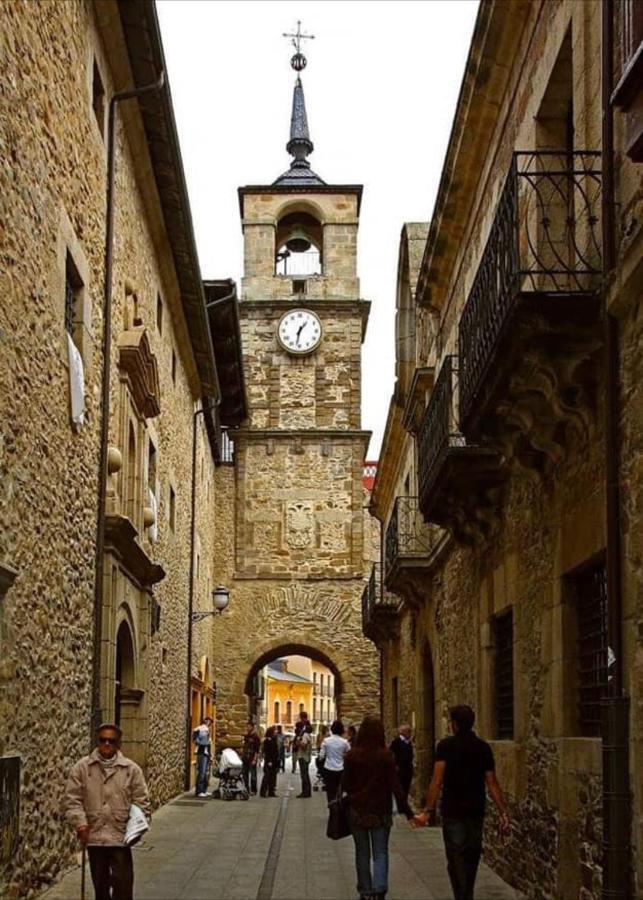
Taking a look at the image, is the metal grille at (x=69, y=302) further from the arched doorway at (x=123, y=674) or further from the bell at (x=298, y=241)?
the bell at (x=298, y=241)

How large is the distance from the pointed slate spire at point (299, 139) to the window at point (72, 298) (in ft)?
88.0

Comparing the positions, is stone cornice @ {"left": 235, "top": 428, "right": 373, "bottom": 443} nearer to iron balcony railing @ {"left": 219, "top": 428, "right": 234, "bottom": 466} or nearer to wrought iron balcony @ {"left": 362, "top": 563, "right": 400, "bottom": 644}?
iron balcony railing @ {"left": 219, "top": 428, "right": 234, "bottom": 466}

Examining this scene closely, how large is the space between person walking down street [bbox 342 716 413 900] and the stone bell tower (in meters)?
25.9

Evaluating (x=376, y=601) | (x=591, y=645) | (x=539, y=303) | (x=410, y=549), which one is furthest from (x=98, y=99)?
(x=376, y=601)

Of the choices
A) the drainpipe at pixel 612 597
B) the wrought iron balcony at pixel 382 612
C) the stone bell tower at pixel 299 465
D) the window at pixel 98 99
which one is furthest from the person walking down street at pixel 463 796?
the stone bell tower at pixel 299 465

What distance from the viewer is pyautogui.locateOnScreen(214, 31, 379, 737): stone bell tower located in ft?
117

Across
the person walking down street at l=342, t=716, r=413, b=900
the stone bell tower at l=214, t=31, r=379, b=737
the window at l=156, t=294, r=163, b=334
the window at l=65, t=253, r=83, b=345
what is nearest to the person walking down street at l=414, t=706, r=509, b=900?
the person walking down street at l=342, t=716, r=413, b=900

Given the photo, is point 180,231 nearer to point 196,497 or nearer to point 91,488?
point 91,488

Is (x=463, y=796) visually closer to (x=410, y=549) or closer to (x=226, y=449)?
(x=410, y=549)

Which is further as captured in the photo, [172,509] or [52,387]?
[172,509]

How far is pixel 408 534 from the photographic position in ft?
70.0

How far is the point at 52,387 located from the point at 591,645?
465cm

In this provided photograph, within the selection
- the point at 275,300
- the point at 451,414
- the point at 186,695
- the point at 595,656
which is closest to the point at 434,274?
the point at 451,414

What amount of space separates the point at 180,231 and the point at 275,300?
17.9 m
